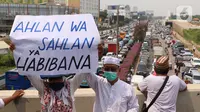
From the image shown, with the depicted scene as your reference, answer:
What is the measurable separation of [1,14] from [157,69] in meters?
57.7

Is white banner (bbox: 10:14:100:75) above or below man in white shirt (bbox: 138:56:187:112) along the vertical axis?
above

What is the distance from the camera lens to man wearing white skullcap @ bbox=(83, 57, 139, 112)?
2.29 meters

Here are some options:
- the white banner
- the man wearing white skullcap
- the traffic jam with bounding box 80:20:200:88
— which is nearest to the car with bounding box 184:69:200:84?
the traffic jam with bounding box 80:20:200:88

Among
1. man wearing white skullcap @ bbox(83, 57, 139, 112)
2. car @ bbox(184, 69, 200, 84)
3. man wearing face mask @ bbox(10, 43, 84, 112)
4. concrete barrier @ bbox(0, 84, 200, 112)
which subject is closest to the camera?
man wearing face mask @ bbox(10, 43, 84, 112)

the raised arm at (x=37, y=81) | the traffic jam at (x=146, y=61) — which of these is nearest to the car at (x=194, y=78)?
the traffic jam at (x=146, y=61)

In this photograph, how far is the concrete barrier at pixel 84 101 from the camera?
9.07 feet

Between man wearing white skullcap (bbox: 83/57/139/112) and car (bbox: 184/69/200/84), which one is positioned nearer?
man wearing white skullcap (bbox: 83/57/139/112)

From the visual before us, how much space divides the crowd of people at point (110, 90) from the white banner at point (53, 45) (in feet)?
0.22

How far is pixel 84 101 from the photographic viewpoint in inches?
113

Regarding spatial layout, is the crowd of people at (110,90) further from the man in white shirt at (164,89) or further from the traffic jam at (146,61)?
the traffic jam at (146,61)

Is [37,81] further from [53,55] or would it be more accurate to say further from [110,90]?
[110,90]

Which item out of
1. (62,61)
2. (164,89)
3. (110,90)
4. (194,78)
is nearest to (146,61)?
(194,78)

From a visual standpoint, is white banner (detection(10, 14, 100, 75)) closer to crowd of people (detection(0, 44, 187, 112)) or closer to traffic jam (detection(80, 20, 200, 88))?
crowd of people (detection(0, 44, 187, 112))

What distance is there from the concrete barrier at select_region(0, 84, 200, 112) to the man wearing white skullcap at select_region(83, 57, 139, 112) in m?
0.52
